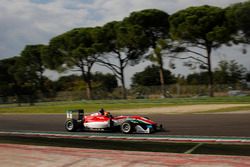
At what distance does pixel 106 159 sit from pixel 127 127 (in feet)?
18.5

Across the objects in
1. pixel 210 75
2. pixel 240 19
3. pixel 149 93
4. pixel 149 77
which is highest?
pixel 240 19

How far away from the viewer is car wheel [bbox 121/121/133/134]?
14.1 m

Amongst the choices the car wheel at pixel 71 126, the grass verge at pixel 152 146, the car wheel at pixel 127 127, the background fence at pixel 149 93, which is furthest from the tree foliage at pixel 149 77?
the grass verge at pixel 152 146

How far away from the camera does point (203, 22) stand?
4097 centimetres

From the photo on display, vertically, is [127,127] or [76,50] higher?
[76,50]

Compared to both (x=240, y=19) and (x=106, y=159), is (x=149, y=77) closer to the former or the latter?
(x=240, y=19)

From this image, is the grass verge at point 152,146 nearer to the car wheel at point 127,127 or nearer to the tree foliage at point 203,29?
the car wheel at point 127,127

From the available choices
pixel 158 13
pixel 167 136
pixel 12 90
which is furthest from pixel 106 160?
pixel 12 90

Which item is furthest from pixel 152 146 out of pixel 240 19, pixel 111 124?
pixel 240 19

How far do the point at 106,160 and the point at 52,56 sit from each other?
2053 inches

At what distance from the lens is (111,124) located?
48.9 feet

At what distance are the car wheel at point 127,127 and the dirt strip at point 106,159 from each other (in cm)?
422

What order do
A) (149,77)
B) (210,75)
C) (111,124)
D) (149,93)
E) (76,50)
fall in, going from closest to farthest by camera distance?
(111,124) → (210,75) → (149,93) → (76,50) → (149,77)

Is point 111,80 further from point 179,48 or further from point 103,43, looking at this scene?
point 179,48
